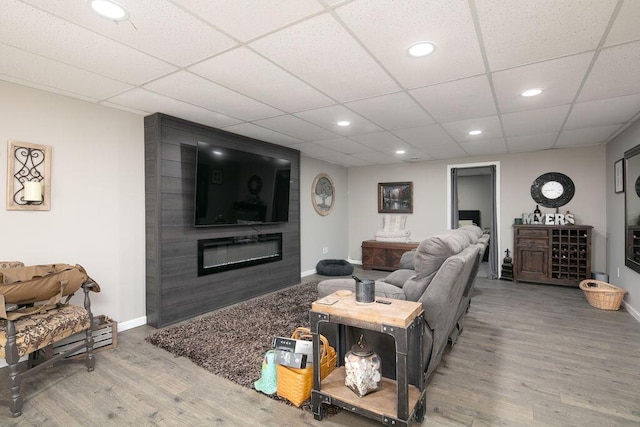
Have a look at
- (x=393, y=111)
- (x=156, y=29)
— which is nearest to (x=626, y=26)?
(x=393, y=111)

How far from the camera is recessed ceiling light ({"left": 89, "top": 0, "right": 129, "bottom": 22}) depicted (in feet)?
5.22

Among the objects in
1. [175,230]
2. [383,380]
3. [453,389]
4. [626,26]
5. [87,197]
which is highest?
[626,26]

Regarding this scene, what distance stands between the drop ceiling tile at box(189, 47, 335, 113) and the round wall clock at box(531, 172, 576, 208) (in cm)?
460

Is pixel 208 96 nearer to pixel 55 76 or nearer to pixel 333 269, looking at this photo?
pixel 55 76

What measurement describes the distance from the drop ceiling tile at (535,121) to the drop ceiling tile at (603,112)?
0.34 feet

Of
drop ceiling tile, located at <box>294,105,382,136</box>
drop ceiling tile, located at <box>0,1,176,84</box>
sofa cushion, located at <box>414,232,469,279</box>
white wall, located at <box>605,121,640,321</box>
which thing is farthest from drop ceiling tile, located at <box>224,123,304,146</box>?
white wall, located at <box>605,121,640,321</box>

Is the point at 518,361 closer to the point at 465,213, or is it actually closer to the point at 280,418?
the point at 280,418

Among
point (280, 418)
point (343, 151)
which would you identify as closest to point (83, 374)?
point (280, 418)

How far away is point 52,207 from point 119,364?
1527 millimetres

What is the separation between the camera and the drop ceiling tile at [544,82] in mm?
2277

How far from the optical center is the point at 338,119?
3.66m

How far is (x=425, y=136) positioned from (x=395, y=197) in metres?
2.73

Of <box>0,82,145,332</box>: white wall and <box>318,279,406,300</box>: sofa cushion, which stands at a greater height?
<box>0,82,145,332</box>: white wall

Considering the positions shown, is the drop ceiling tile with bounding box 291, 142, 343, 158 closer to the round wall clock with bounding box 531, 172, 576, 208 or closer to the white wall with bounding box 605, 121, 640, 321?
the round wall clock with bounding box 531, 172, 576, 208
